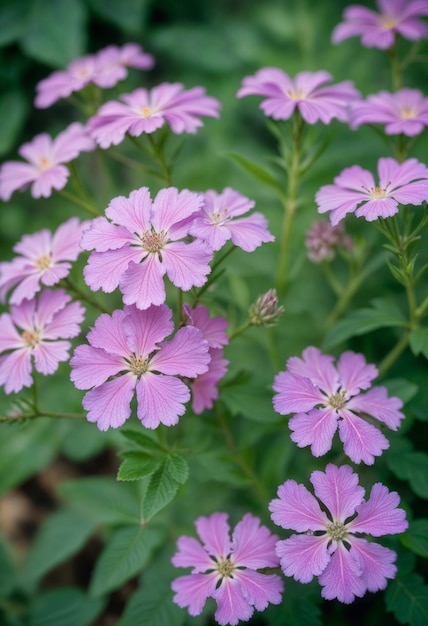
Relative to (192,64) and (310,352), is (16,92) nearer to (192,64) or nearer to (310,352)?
(192,64)

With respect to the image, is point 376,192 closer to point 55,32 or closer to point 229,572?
point 229,572

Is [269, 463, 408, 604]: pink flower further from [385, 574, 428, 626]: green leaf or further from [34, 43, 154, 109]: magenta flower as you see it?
[34, 43, 154, 109]: magenta flower

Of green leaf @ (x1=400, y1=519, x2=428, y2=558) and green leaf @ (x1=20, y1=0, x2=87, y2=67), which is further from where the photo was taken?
green leaf @ (x1=20, y1=0, x2=87, y2=67)

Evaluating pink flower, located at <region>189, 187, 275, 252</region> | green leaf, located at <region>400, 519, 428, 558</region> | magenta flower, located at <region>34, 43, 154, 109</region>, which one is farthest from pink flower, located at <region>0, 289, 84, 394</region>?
green leaf, located at <region>400, 519, 428, 558</region>

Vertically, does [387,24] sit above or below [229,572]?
above

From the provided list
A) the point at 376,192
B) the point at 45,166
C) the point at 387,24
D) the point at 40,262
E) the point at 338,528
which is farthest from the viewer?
the point at 387,24

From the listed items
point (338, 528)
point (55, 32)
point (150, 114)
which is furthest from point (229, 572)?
point (55, 32)
